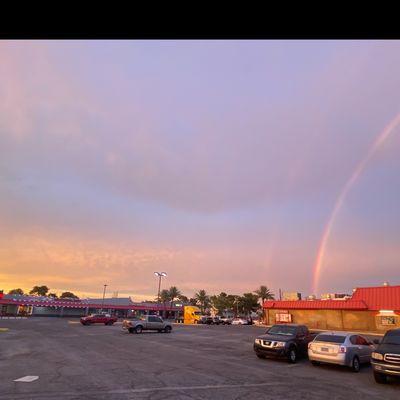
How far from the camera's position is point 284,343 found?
16.6m

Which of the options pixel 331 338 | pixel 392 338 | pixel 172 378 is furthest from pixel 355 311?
pixel 172 378

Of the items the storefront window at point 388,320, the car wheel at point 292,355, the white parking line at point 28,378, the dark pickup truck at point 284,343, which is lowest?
the white parking line at point 28,378

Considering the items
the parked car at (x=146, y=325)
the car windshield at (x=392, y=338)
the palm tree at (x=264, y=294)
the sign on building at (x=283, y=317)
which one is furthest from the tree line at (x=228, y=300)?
the car windshield at (x=392, y=338)

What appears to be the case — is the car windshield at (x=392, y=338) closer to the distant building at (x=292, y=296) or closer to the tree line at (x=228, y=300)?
the distant building at (x=292, y=296)

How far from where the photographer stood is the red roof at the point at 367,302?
46.5 m

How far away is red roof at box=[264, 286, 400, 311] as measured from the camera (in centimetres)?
4647

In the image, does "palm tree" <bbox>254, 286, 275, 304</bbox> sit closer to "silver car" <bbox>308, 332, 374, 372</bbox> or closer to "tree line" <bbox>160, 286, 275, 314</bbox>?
"tree line" <bbox>160, 286, 275, 314</bbox>

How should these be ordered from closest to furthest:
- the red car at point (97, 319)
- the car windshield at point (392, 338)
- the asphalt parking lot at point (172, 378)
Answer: the asphalt parking lot at point (172, 378), the car windshield at point (392, 338), the red car at point (97, 319)

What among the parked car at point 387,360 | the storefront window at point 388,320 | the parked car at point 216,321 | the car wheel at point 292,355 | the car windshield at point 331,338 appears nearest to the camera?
the parked car at point 387,360

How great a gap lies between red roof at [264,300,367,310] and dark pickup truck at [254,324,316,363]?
115 ft

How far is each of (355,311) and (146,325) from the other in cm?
2964

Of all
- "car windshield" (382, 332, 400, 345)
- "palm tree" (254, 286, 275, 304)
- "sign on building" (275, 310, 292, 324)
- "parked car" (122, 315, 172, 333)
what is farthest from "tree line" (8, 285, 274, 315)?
"car windshield" (382, 332, 400, 345)

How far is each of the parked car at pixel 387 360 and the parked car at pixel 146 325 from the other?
26.4 metres
